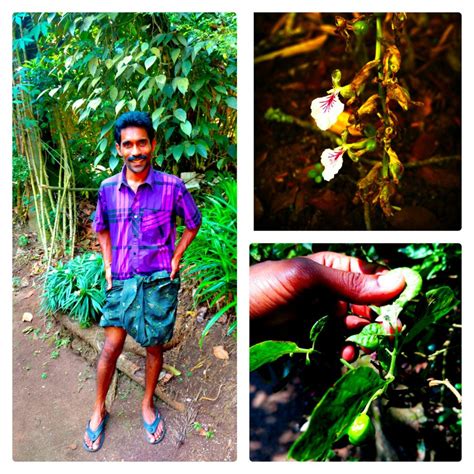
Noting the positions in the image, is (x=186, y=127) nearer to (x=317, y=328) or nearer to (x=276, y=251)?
(x=276, y=251)

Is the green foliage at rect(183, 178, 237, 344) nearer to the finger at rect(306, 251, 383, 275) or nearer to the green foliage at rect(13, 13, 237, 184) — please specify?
the green foliage at rect(13, 13, 237, 184)

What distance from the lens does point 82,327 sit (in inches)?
52.3

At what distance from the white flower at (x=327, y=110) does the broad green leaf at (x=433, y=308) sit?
41cm

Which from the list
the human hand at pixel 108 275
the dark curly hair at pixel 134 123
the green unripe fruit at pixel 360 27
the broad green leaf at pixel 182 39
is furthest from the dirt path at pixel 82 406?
the green unripe fruit at pixel 360 27

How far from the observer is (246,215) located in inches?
49.1

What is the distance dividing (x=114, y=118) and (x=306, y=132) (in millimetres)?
434

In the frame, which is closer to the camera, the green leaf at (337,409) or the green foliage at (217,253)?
the green leaf at (337,409)

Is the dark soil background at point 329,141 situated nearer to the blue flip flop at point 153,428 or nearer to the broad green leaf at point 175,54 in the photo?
the broad green leaf at point 175,54

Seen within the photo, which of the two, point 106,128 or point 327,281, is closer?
point 327,281

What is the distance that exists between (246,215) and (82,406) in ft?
1.89

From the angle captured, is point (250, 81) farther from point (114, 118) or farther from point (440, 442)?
point (440, 442)

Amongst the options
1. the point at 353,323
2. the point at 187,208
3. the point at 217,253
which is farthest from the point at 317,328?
A: the point at 187,208

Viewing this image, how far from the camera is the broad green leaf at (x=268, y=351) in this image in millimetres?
1204
